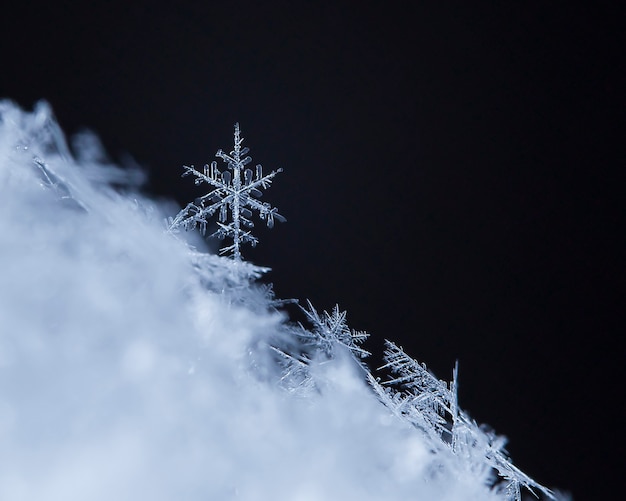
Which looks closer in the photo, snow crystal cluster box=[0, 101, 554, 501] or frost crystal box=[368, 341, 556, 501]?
snow crystal cluster box=[0, 101, 554, 501]

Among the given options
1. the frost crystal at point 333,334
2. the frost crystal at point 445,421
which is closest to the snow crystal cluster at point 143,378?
the frost crystal at point 445,421

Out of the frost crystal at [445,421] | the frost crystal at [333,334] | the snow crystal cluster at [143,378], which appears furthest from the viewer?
→ the frost crystal at [333,334]

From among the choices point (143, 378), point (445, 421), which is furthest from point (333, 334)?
point (143, 378)

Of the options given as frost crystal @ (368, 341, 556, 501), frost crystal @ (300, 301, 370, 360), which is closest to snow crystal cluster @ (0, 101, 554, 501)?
frost crystal @ (368, 341, 556, 501)

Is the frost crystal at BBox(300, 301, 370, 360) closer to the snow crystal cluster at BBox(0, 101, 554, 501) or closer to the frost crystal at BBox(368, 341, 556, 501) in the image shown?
the frost crystal at BBox(368, 341, 556, 501)

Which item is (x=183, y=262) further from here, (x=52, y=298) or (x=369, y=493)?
(x=369, y=493)

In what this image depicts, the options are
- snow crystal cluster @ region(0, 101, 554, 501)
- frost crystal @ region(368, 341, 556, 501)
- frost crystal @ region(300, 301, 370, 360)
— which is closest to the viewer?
snow crystal cluster @ region(0, 101, 554, 501)

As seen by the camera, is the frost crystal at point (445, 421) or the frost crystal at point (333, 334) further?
the frost crystal at point (333, 334)

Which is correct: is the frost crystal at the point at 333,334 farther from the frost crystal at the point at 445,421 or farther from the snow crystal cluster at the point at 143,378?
the snow crystal cluster at the point at 143,378

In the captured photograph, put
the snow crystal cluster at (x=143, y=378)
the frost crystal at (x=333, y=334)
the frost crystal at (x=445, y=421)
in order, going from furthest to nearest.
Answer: the frost crystal at (x=333, y=334) < the frost crystal at (x=445, y=421) < the snow crystal cluster at (x=143, y=378)
